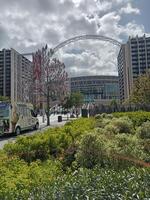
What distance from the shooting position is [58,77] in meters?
37.6

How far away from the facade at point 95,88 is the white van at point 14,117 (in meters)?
102

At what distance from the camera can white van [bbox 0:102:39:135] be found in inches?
842

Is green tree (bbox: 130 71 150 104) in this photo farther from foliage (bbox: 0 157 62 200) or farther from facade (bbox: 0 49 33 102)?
facade (bbox: 0 49 33 102)

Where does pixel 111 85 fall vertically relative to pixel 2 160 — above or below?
above

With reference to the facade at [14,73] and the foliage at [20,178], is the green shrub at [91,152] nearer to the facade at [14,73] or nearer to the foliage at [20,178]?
the foliage at [20,178]

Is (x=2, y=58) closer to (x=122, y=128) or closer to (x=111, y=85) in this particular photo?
(x=111, y=85)

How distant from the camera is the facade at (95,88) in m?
130

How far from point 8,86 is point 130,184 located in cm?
12501

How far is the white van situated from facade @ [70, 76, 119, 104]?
101895mm

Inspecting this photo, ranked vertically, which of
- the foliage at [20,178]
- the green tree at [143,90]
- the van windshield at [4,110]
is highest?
the green tree at [143,90]

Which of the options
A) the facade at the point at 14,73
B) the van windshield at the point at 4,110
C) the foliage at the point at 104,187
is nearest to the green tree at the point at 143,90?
the van windshield at the point at 4,110

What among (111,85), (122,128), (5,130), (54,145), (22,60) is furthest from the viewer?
(111,85)

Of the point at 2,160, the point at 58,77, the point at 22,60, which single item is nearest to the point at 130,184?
the point at 2,160

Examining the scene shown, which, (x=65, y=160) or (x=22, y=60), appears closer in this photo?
(x=65, y=160)
